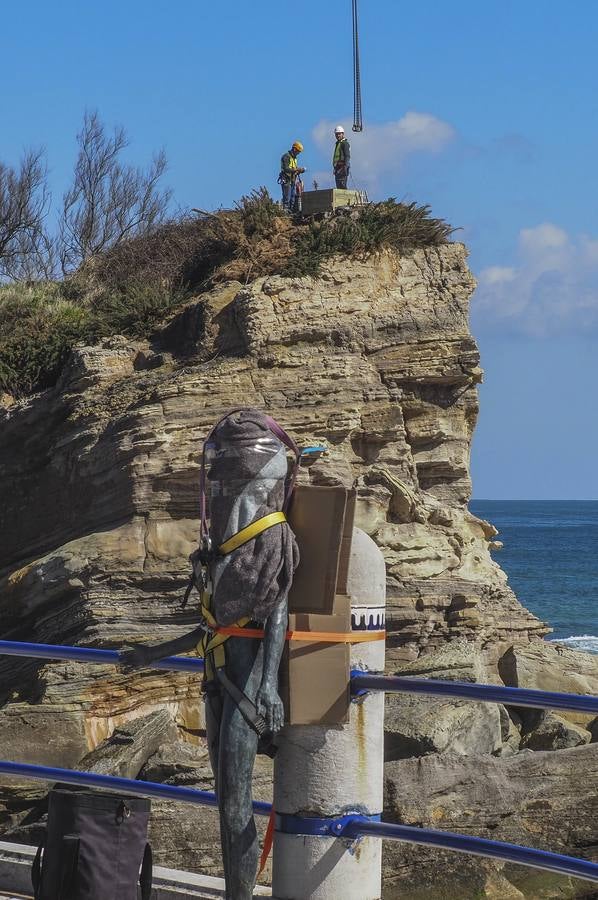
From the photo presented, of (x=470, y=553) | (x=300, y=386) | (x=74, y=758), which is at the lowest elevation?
(x=74, y=758)

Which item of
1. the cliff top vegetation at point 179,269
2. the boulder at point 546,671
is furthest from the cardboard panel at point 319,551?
the cliff top vegetation at point 179,269

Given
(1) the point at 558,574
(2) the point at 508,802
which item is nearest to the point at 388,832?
(2) the point at 508,802

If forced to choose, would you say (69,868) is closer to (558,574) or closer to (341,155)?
(341,155)

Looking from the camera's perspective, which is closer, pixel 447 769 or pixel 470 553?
pixel 447 769

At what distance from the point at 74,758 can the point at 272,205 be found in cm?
900

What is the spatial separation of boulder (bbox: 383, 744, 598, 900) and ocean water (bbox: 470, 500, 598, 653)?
28.5 metres

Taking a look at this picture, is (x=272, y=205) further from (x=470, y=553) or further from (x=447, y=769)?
(x=447, y=769)

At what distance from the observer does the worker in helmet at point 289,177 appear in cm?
1986

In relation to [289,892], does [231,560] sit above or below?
above

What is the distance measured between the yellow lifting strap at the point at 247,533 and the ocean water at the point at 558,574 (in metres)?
34.8

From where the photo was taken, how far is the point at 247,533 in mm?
4824

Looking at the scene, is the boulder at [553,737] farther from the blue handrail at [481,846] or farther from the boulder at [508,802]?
the blue handrail at [481,846]

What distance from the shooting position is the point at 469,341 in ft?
58.8

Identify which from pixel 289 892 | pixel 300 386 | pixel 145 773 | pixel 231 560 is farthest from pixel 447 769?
pixel 300 386
